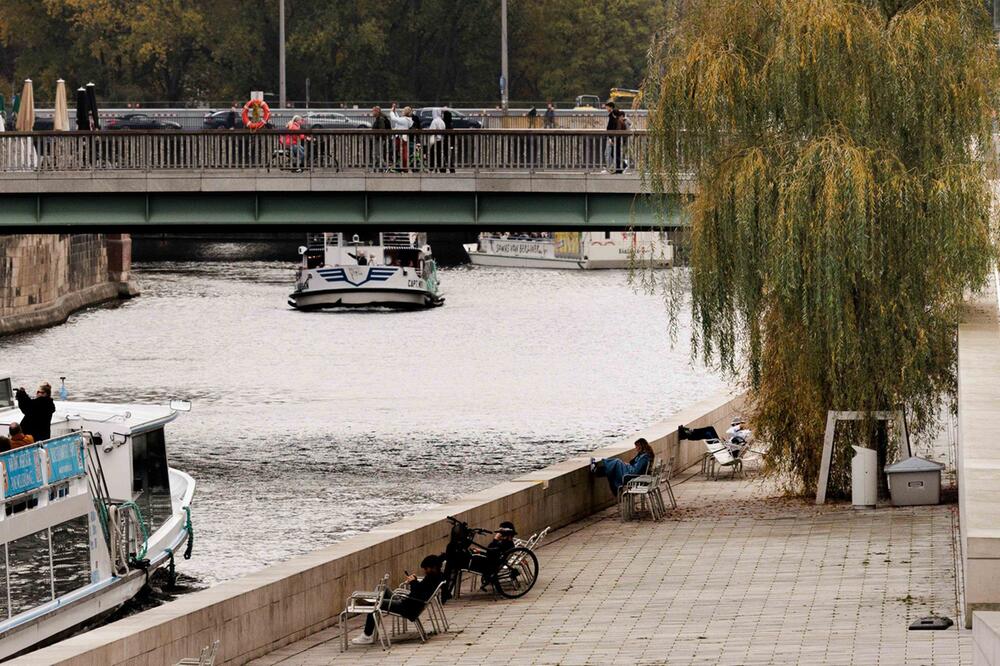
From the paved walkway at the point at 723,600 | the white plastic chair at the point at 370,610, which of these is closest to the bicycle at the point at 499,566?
the paved walkway at the point at 723,600

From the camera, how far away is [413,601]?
17828 millimetres

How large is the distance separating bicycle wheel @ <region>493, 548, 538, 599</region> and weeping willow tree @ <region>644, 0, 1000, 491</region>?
6703mm

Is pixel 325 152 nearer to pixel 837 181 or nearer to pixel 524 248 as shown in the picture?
pixel 837 181

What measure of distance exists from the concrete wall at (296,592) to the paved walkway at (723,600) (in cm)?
30

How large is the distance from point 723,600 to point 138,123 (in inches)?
2201

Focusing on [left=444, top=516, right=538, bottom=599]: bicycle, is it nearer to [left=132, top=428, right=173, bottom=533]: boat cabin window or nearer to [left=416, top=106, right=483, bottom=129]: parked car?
[left=132, top=428, right=173, bottom=533]: boat cabin window

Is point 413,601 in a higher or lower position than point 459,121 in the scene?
lower

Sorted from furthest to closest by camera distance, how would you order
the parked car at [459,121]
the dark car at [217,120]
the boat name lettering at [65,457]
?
1. the dark car at [217,120]
2. the parked car at [459,121]
3. the boat name lettering at [65,457]

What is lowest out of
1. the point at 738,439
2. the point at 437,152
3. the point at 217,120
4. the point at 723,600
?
the point at 738,439

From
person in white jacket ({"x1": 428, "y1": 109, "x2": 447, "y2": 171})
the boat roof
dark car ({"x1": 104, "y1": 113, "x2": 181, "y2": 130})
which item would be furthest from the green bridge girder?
dark car ({"x1": 104, "y1": 113, "x2": 181, "y2": 130})

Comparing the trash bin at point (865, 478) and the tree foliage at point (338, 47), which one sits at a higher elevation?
the tree foliage at point (338, 47)

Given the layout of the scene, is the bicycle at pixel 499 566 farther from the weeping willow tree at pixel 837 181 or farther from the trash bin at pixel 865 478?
the weeping willow tree at pixel 837 181

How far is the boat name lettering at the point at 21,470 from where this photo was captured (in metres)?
20.1

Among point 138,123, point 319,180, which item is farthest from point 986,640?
point 138,123
